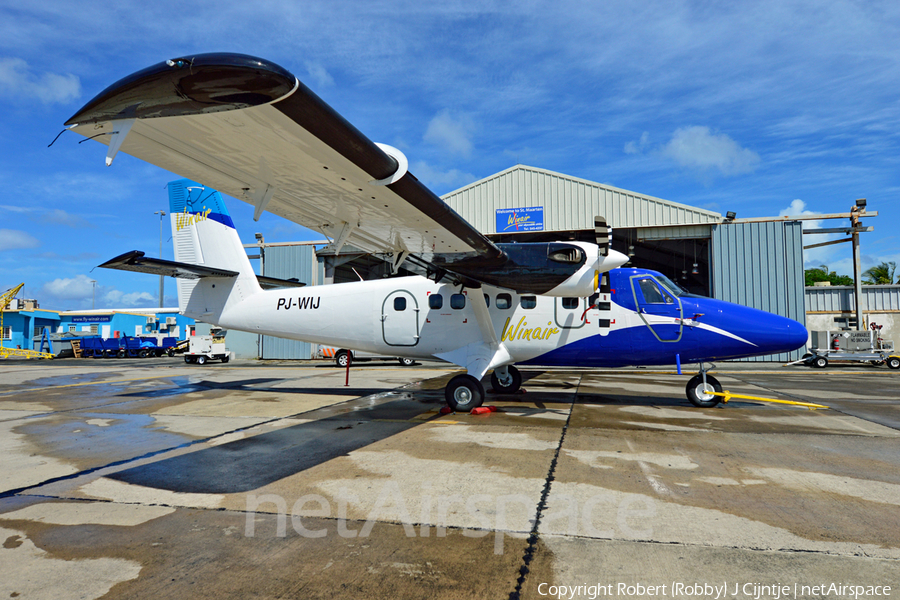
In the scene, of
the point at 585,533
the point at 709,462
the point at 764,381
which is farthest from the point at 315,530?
the point at 764,381

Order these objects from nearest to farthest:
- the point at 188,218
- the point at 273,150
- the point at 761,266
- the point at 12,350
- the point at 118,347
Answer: the point at 273,150 < the point at 188,218 < the point at 761,266 < the point at 118,347 < the point at 12,350

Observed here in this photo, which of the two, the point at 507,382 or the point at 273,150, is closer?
the point at 273,150

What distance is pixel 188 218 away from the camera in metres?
11.9

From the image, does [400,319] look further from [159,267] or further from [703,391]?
[703,391]

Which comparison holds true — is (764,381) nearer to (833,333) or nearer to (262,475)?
(833,333)

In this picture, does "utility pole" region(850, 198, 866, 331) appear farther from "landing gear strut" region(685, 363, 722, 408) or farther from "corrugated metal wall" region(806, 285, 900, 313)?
"landing gear strut" region(685, 363, 722, 408)

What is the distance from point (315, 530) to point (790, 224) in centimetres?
2496

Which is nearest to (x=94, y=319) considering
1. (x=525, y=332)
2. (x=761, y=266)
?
(x=525, y=332)

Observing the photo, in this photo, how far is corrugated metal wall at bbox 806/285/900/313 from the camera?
2659cm

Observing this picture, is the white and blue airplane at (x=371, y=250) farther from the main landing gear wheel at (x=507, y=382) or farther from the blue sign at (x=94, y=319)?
the blue sign at (x=94, y=319)

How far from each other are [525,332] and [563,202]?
14.7 m

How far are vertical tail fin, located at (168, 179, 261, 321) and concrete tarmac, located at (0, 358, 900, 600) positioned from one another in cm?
382

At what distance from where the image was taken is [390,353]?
1060 centimetres

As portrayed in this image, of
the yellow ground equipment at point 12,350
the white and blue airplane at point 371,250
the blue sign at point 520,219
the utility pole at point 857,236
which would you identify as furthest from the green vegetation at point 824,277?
the yellow ground equipment at point 12,350
